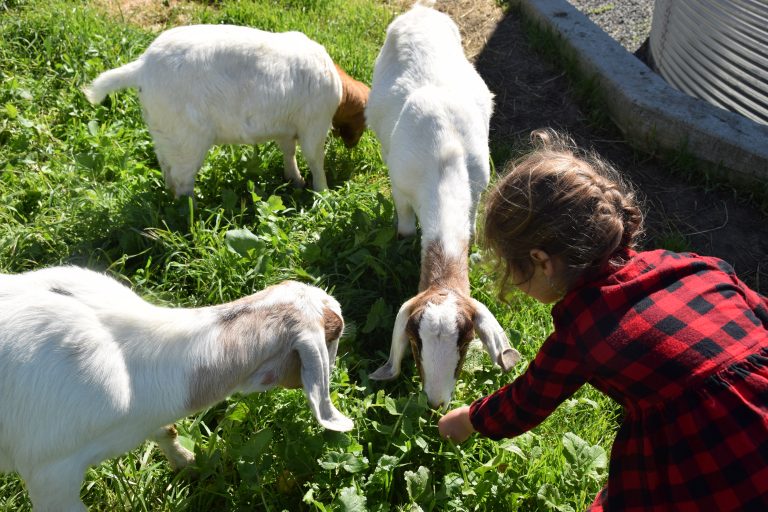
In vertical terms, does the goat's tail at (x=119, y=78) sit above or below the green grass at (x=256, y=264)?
above

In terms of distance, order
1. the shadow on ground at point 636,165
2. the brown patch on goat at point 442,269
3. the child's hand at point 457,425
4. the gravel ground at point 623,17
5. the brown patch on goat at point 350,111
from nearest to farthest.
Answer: the child's hand at point 457,425
the brown patch on goat at point 442,269
the shadow on ground at point 636,165
the brown patch on goat at point 350,111
the gravel ground at point 623,17

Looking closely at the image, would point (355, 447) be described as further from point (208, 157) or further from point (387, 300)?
point (208, 157)

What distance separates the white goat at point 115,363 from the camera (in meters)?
2.49

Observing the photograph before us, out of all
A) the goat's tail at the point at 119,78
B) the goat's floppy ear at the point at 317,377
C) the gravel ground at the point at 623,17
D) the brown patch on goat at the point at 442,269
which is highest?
the goat's tail at the point at 119,78

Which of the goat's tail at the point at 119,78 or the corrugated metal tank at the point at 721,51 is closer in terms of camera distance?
the goat's tail at the point at 119,78

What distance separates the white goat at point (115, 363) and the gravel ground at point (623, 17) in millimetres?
5000

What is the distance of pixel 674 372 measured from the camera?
202 cm

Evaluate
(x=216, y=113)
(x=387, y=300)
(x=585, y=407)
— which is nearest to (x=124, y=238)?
(x=216, y=113)

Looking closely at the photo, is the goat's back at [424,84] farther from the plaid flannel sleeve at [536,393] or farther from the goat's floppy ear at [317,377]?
the plaid flannel sleeve at [536,393]

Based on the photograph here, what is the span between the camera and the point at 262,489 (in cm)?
296

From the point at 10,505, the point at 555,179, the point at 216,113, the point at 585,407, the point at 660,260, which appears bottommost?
the point at 585,407

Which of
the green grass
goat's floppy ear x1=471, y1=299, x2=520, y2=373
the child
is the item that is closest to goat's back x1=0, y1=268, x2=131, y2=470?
the green grass

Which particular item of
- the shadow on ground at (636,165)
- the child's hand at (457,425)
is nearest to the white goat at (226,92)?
the shadow on ground at (636,165)

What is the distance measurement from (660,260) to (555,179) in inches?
15.4
